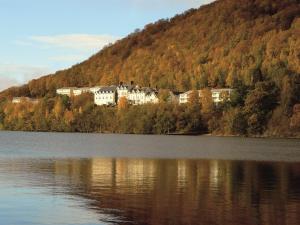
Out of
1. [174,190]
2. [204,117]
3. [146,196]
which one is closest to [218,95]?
[204,117]

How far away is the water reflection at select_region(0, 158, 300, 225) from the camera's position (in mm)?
23766

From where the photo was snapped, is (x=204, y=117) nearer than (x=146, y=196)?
No

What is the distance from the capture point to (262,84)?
14812 cm

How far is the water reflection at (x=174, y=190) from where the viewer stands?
2377 cm

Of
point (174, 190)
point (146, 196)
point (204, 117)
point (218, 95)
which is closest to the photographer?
point (146, 196)

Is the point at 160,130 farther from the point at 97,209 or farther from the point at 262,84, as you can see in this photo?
the point at 97,209

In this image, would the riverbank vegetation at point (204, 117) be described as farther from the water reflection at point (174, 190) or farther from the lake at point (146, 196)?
the lake at point (146, 196)

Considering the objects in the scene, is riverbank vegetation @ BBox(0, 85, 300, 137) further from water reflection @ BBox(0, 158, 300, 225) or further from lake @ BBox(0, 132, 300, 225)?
lake @ BBox(0, 132, 300, 225)

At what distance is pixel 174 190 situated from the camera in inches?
1236

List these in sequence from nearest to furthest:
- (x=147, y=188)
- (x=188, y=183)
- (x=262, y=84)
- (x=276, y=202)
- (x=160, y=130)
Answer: (x=276, y=202)
(x=147, y=188)
(x=188, y=183)
(x=262, y=84)
(x=160, y=130)

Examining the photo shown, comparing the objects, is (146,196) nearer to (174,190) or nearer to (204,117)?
(174,190)

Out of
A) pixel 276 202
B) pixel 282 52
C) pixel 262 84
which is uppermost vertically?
pixel 282 52

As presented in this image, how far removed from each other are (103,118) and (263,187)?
159 m

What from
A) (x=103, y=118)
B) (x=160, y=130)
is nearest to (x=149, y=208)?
(x=160, y=130)
